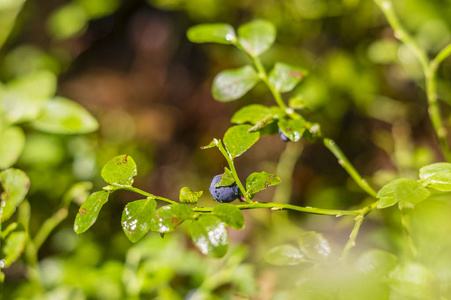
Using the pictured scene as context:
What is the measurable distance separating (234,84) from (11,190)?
0.45m

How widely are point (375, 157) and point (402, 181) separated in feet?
3.39

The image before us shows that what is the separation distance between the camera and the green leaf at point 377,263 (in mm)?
607

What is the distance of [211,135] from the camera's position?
177 cm

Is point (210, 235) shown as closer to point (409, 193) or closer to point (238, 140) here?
point (238, 140)

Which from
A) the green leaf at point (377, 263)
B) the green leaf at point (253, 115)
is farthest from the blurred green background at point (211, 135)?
the green leaf at point (253, 115)

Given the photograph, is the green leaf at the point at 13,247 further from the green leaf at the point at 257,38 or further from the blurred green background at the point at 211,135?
the green leaf at the point at 257,38

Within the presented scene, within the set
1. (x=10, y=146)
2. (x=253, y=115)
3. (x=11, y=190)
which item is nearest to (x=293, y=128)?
(x=253, y=115)

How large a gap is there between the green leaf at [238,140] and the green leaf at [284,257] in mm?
196

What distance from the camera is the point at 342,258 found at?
590 millimetres

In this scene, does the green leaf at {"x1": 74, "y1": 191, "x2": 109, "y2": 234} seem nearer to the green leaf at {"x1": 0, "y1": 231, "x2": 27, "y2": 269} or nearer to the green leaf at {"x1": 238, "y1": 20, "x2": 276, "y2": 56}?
the green leaf at {"x1": 0, "y1": 231, "x2": 27, "y2": 269}

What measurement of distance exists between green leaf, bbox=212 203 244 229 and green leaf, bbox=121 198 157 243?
95 mm

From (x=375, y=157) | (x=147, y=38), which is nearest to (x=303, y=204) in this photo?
(x=375, y=157)

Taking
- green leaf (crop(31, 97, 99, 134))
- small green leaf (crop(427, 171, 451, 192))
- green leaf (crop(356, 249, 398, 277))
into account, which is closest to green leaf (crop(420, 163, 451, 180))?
small green leaf (crop(427, 171, 451, 192))

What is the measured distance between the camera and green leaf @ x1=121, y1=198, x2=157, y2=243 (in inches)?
20.5
